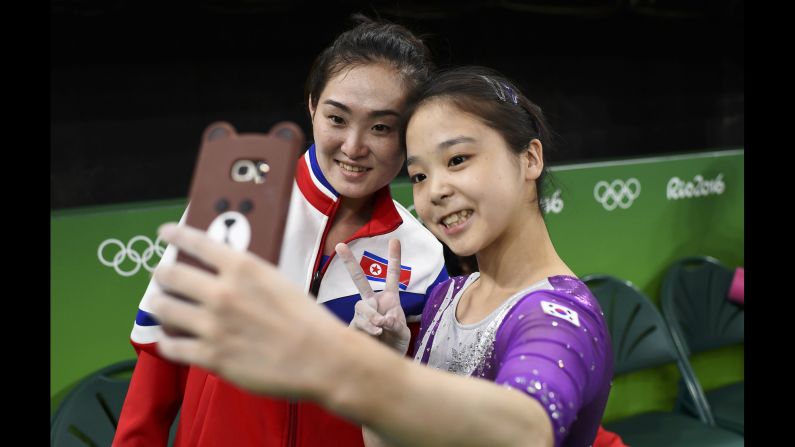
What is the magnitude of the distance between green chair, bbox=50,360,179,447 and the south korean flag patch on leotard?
57.6 inches

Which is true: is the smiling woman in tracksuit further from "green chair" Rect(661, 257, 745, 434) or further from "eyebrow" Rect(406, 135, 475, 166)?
"green chair" Rect(661, 257, 745, 434)

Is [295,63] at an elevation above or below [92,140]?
above

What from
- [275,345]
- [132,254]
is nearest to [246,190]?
[275,345]

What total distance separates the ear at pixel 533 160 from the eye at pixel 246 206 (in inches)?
21.2

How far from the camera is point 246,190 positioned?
27.5 inches

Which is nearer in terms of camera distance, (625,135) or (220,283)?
(220,283)

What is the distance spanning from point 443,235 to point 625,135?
8.70ft

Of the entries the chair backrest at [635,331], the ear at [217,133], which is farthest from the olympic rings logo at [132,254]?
the chair backrest at [635,331]

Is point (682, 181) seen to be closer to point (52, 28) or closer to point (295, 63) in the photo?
point (295, 63)

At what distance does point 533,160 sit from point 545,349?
382mm

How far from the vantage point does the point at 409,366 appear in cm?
67

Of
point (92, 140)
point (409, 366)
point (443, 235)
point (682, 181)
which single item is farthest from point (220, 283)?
point (682, 181)

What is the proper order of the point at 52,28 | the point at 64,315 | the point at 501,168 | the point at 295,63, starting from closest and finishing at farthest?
the point at 501,168
the point at 64,315
the point at 52,28
the point at 295,63

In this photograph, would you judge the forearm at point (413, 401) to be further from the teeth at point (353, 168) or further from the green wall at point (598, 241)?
the green wall at point (598, 241)
